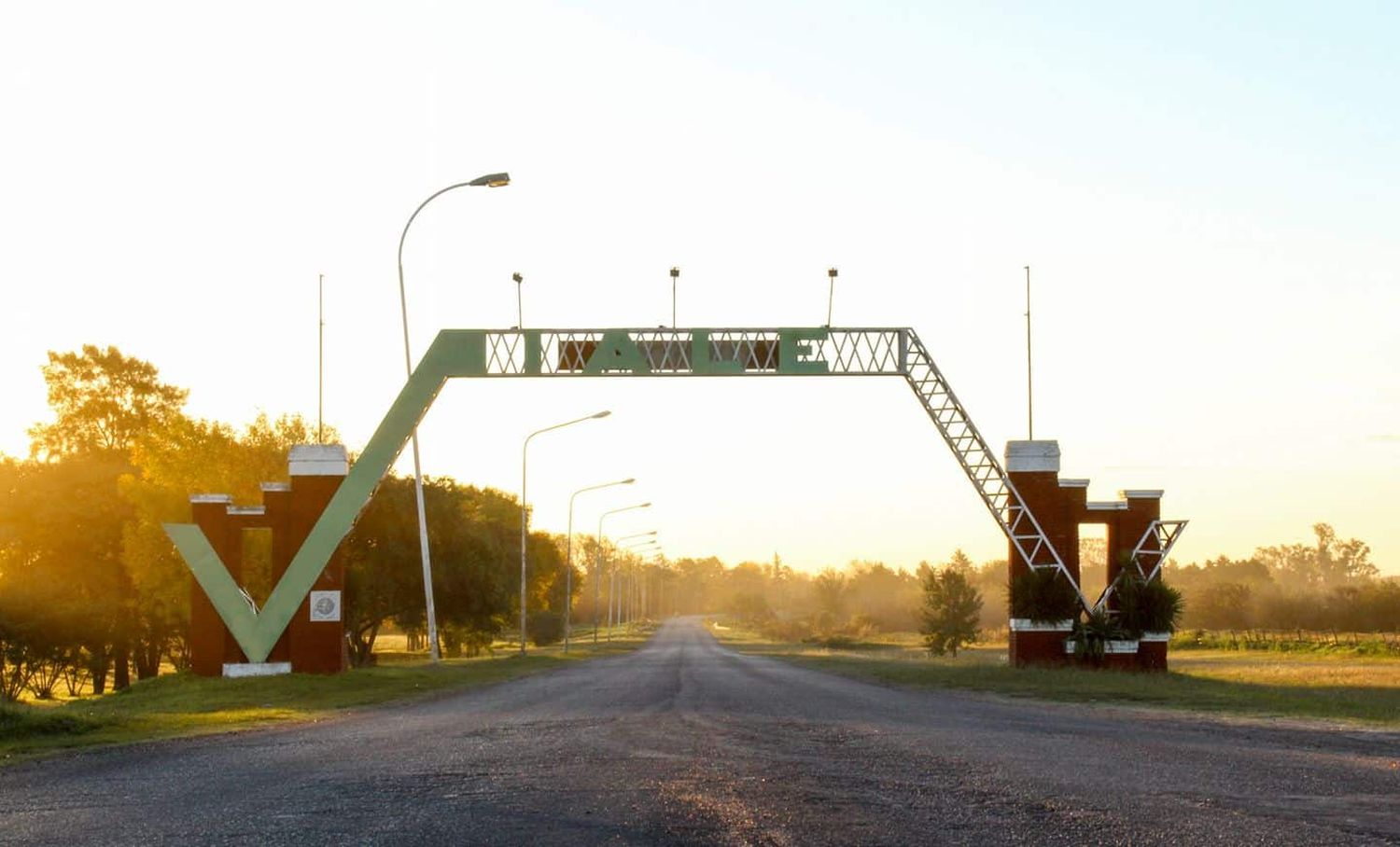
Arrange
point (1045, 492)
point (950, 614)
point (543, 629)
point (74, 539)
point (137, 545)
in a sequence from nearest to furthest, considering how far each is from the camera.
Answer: point (1045, 492) < point (137, 545) < point (74, 539) < point (950, 614) < point (543, 629)

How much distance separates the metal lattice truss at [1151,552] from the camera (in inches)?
1538

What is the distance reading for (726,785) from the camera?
12.8 m

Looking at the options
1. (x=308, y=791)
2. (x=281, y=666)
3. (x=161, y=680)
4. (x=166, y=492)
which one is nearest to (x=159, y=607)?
(x=166, y=492)

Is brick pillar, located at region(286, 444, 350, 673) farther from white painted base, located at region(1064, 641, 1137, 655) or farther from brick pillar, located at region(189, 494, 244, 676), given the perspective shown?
white painted base, located at region(1064, 641, 1137, 655)

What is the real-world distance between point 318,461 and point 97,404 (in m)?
36.3

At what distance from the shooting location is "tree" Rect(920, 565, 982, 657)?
230 feet

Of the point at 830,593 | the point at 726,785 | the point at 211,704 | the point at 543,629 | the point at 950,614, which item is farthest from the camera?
the point at 830,593

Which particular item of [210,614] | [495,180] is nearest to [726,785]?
[495,180]

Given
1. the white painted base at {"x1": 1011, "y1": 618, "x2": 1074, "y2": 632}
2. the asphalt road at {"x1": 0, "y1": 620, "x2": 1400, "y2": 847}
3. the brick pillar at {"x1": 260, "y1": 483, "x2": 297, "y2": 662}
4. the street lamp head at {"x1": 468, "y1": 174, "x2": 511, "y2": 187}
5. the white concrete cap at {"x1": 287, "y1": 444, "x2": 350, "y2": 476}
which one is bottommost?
the white painted base at {"x1": 1011, "y1": 618, "x2": 1074, "y2": 632}

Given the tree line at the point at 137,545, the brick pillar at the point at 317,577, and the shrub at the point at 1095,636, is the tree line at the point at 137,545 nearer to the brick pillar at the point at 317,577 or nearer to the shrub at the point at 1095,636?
the brick pillar at the point at 317,577

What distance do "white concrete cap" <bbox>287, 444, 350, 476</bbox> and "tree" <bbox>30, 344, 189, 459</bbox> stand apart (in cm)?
3273

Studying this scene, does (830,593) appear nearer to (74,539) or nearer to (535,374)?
(74,539)

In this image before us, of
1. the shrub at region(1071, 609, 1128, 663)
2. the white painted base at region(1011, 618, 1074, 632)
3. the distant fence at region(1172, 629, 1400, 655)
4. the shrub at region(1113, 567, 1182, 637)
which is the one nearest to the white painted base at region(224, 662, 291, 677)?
the white painted base at region(1011, 618, 1074, 632)

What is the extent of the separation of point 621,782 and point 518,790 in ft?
3.22
